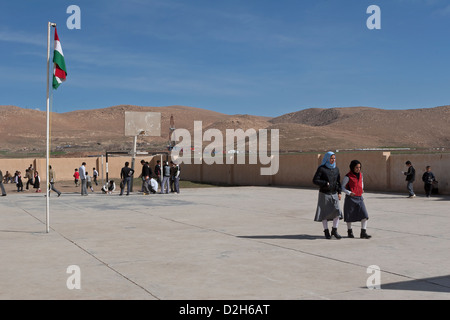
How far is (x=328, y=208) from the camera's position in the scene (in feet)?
36.1

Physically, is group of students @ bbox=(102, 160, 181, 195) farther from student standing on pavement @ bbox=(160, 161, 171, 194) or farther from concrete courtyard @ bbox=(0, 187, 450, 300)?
concrete courtyard @ bbox=(0, 187, 450, 300)

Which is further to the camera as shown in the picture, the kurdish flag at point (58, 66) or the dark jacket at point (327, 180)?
the kurdish flag at point (58, 66)

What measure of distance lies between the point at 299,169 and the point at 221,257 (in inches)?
973

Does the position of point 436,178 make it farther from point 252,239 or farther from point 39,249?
point 39,249

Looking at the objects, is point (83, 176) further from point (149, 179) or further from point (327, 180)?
point (327, 180)

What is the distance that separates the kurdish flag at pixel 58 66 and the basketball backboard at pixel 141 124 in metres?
37.4

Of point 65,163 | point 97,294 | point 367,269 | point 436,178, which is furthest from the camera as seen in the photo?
point 65,163

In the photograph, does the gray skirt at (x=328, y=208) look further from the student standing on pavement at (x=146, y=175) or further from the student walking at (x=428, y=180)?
the student standing on pavement at (x=146, y=175)

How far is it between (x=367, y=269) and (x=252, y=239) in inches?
139

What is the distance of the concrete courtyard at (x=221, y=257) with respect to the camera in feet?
22.1

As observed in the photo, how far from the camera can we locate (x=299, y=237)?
11344mm

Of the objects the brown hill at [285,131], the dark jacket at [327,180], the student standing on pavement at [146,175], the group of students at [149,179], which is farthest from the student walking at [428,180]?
the brown hill at [285,131]
